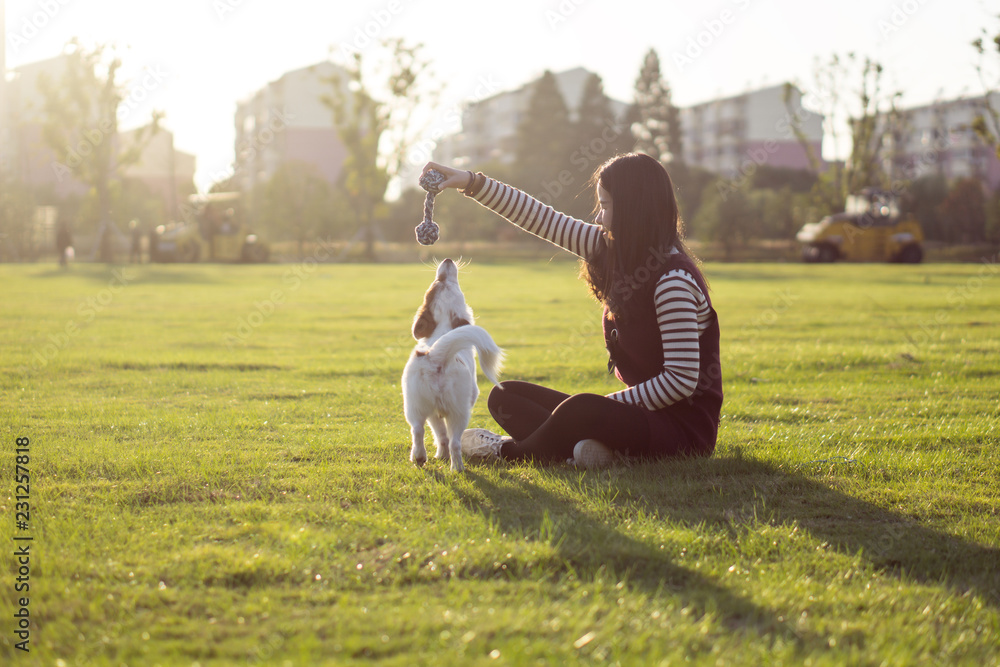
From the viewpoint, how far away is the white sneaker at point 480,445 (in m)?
Result: 4.64

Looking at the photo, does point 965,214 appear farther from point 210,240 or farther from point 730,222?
point 210,240

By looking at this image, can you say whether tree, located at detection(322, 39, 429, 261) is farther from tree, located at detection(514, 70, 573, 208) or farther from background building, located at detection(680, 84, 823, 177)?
background building, located at detection(680, 84, 823, 177)

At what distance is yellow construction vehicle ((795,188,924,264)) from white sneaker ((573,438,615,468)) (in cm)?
3362

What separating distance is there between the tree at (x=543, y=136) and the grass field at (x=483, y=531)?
1864 inches

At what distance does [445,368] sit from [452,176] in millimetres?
1063

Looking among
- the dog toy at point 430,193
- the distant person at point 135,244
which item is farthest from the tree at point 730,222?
the dog toy at point 430,193

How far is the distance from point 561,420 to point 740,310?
11471 mm

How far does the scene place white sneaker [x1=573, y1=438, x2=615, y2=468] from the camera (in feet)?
14.3

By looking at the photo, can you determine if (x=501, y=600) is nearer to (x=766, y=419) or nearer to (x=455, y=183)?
(x=455, y=183)

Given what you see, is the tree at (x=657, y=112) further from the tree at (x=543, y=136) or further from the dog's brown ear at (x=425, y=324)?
the dog's brown ear at (x=425, y=324)

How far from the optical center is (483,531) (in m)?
3.40

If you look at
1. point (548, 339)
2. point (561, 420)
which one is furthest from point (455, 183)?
point (548, 339)

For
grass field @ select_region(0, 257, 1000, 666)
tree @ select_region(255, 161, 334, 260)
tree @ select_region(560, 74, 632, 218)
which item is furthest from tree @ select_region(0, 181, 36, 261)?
grass field @ select_region(0, 257, 1000, 666)

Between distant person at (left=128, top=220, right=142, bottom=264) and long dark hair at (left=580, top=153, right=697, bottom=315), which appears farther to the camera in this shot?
distant person at (left=128, top=220, right=142, bottom=264)
